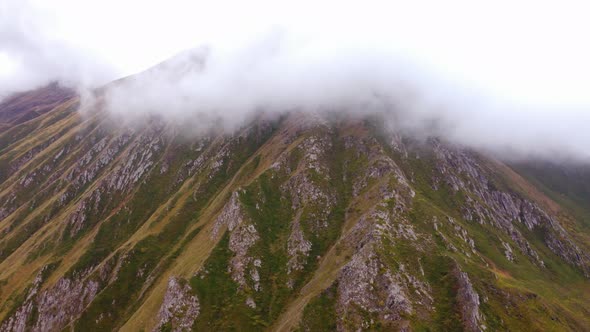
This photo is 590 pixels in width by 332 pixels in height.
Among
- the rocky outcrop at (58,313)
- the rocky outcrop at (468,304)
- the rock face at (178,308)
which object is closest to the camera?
the rocky outcrop at (468,304)

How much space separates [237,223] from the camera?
19150 centimetres

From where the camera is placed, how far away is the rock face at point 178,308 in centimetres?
14812

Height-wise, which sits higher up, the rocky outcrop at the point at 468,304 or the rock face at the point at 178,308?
the rocky outcrop at the point at 468,304

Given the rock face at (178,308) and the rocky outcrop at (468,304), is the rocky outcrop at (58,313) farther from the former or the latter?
the rocky outcrop at (468,304)

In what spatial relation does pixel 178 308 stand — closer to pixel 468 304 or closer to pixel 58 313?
pixel 58 313

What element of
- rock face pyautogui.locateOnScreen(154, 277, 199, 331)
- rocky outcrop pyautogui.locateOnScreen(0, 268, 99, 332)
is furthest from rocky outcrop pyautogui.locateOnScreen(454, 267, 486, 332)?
rocky outcrop pyautogui.locateOnScreen(0, 268, 99, 332)

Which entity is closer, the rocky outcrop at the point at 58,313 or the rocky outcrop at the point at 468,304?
the rocky outcrop at the point at 468,304

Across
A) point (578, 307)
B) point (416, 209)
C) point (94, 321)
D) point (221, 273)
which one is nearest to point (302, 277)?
point (221, 273)

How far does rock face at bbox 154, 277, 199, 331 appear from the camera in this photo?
14812 cm

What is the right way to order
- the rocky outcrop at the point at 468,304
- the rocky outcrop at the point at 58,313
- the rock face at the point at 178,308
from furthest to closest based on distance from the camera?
the rocky outcrop at the point at 58,313 < the rock face at the point at 178,308 < the rocky outcrop at the point at 468,304

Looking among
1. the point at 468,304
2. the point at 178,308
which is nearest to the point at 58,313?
the point at 178,308

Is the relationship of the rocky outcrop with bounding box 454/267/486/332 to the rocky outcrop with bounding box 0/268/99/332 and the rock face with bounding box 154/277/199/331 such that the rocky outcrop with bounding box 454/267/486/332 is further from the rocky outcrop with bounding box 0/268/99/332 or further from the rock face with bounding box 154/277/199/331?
the rocky outcrop with bounding box 0/268/99/332

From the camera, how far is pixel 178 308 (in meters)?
153

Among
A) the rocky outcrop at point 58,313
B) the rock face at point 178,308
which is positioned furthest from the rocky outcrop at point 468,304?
the rocky outcrop at point 58,313
